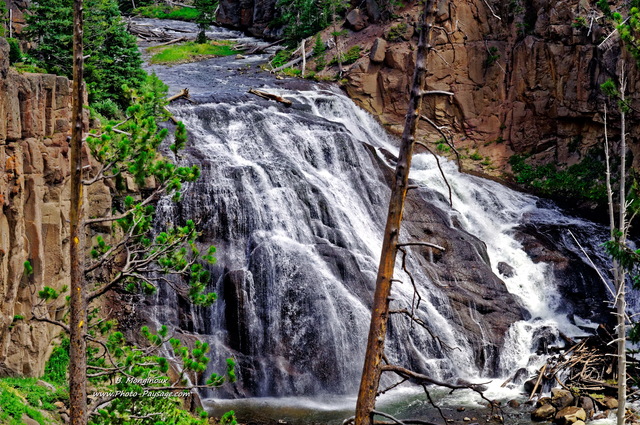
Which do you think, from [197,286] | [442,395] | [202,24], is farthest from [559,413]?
[202,24]

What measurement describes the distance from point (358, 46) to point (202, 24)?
671 inches

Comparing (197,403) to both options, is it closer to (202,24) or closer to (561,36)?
(561,36)

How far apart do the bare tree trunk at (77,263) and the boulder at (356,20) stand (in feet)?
106

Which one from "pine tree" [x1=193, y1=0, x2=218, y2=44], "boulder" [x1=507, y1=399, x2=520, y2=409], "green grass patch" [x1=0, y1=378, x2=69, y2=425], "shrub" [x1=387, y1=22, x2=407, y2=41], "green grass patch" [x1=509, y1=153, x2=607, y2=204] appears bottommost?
"boulder" [x1=507, y1=399, x2=520, y2=409]

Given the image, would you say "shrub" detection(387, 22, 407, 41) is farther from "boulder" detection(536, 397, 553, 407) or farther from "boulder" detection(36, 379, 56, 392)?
"boulder" detection(36, 379, 56, 392)

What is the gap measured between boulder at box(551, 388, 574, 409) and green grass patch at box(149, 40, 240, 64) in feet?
106

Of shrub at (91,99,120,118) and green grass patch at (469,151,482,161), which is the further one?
green grass patch at (469,151,482,161)

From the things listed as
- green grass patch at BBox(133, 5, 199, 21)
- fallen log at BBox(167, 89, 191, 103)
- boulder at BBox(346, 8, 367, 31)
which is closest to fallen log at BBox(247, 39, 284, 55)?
boulder at BBox(346, 8, 367, 31)

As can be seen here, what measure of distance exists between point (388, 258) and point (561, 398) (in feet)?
40.6

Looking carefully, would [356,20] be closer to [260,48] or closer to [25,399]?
[260,48]

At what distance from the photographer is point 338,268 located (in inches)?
893

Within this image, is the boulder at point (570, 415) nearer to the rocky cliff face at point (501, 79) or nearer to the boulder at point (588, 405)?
the boulder at point (588, 405)

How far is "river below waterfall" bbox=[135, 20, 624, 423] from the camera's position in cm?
2055

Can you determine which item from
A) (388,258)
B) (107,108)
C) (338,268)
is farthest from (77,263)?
(107,108)
